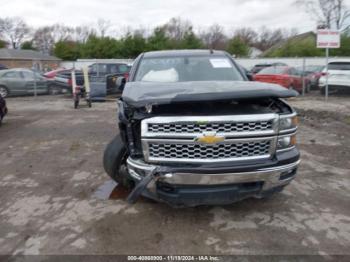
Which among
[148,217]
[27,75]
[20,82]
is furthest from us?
[27,75]

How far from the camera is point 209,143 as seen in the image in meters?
2.95

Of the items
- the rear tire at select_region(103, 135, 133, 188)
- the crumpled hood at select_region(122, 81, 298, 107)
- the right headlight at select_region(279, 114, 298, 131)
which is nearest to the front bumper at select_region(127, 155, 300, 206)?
the right headlight at select_region(279, 114, 298, 131)

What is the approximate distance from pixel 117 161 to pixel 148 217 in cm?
78

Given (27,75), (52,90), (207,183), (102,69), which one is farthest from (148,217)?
(52,90)

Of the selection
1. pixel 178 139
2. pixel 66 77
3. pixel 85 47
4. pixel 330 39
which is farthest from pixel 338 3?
pixel 178 139

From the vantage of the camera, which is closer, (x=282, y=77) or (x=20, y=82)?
(x=282, y=77)

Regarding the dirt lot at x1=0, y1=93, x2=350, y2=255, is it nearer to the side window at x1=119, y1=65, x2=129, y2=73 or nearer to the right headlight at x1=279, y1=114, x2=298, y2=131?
the right headlight at x1=279, y1=114, x2=298, y2=131

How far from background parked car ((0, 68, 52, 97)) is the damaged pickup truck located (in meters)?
15.6

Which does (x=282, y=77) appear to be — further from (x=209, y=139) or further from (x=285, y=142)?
(x=209, y=139)

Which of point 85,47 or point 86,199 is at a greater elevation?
point 85,47

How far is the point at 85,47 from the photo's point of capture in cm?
4425

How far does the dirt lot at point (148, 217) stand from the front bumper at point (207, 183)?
0.42 metres

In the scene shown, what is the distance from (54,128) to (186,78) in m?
5.42

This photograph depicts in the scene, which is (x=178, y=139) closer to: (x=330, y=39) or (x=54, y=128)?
(x=54, y=128)
